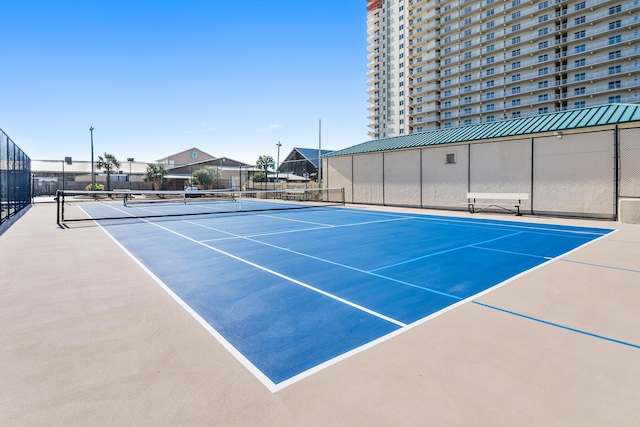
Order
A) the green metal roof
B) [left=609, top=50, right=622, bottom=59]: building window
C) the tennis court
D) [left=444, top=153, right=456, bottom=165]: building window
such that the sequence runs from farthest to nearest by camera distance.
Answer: [left=609, top=50, right=622, bottom=59]: building window → [left=444, top=153, right=456, bottom=165]: building window → the green metal roof → the tennis court

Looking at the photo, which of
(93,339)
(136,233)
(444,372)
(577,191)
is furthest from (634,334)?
(577,191)

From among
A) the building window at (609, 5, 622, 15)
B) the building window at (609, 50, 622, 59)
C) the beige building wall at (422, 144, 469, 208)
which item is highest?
the building window at (609, 5, 622, 15)

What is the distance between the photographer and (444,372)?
10.8 ft

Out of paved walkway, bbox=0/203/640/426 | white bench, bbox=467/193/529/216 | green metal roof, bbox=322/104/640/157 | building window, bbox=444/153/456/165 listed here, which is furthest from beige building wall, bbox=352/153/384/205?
paved walkway, bbox=0/203/640/426

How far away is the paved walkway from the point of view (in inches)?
106

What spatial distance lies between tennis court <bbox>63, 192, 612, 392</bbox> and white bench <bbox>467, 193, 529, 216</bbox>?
5.05 meters

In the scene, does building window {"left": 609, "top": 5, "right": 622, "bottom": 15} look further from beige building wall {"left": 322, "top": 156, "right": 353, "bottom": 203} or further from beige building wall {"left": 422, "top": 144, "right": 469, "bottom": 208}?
beige building wall {"left": 422, "top": 144, "right": 469, "bottom": 208}

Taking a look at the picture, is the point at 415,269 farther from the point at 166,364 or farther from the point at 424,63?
the point at 424,63

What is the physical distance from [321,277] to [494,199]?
655 inches

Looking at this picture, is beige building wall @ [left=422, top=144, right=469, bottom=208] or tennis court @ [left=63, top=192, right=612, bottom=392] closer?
tennis court @ [left=63, top=192, right=612, bottom=392]

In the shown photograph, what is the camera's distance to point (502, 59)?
69.2 metres

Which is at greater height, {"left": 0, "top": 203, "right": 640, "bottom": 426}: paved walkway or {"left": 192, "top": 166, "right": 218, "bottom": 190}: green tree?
{"left": 192, "top": 166, "right": 218, "bottom": 190}: green tree

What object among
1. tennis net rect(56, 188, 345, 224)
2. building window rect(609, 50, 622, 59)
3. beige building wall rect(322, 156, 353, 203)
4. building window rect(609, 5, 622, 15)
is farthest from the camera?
building window rect(609, 50, 622, 59)

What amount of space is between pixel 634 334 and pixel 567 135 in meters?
16.6
